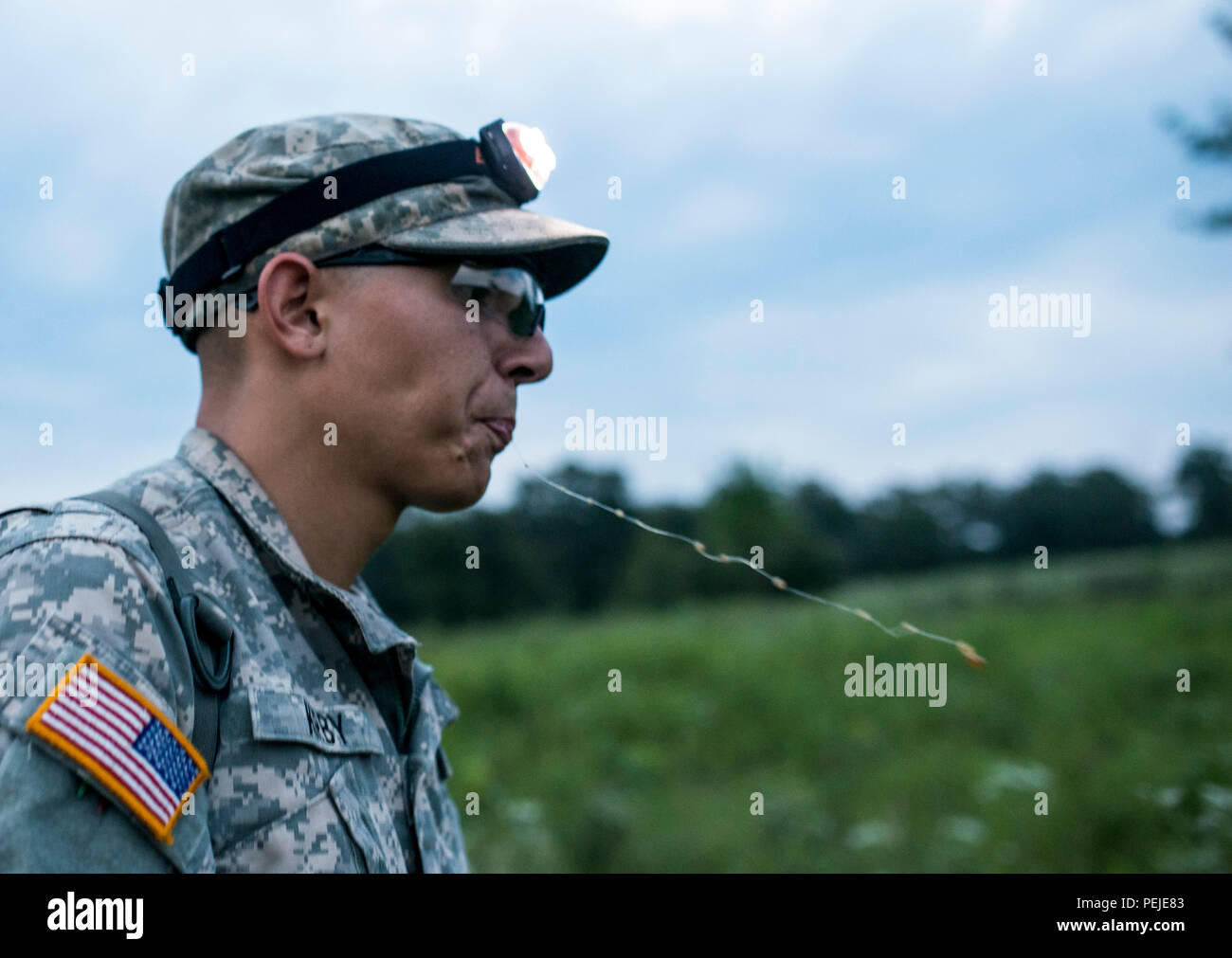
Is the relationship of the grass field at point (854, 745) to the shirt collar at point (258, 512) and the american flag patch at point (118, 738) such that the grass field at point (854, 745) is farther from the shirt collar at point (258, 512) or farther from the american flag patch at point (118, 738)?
the american flag patch at point (118, 738)

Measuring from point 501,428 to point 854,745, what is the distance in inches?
338

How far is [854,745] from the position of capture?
980 centimetres

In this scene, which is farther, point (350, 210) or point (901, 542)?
point (901, 542)

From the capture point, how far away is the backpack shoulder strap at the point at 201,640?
152 cm

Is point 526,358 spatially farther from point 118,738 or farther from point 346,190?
point 118,738

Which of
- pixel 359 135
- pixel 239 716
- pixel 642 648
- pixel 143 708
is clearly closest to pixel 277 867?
pixel 239 716

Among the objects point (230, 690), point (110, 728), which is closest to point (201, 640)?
point (230, 690)

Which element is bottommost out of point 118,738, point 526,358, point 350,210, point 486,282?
point 118,738

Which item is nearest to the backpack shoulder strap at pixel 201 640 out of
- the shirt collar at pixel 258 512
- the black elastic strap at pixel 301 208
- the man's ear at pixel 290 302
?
the shirt collar at pixel 258 512

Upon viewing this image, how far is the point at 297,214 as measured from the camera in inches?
75.5
